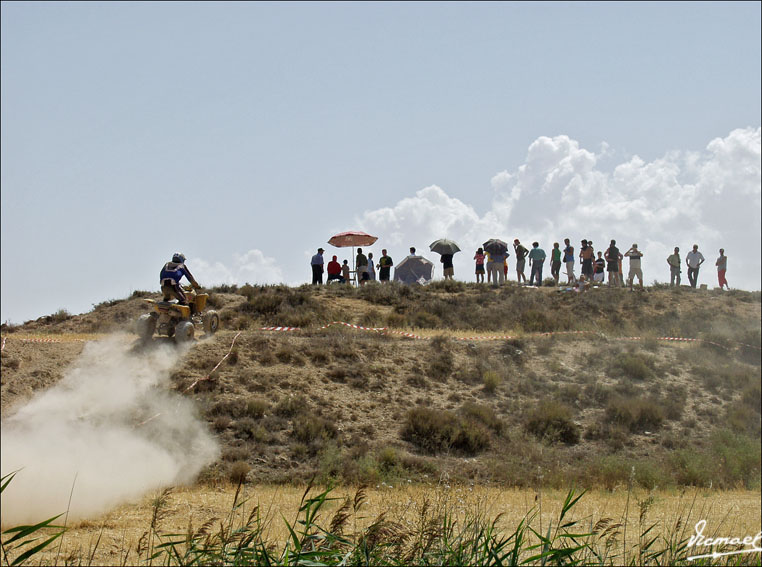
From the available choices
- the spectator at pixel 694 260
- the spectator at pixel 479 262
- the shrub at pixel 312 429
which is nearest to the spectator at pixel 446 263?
the spectator at pixel 479 262

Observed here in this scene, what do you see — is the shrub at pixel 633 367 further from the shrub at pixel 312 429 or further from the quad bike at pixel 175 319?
the quad bike at pixel 175 319

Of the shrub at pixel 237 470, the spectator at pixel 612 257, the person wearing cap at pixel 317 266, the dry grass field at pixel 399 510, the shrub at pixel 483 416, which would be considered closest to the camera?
the dry grass field at pixel 399 510

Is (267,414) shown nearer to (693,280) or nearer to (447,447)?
(447,447)

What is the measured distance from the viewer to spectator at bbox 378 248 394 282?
37.0 meters

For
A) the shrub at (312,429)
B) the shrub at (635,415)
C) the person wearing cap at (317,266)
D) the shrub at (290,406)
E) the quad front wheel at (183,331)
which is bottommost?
the shrub at (635,415)

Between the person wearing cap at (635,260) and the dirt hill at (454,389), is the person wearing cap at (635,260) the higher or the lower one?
the higher one

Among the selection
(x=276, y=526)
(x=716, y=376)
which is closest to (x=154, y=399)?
(x=276, y=526)

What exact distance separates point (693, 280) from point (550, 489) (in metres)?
24.2

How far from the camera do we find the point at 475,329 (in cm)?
3225

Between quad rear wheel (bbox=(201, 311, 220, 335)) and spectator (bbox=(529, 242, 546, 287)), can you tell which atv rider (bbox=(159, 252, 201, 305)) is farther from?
spectator (bbox=(529, 242, 546, 287))

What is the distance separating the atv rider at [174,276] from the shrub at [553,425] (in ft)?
32.2

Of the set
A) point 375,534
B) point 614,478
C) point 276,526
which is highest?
point 375,534

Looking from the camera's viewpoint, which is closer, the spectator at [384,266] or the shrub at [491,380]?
the shrub at [491,380]

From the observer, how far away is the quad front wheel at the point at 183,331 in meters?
21.0
